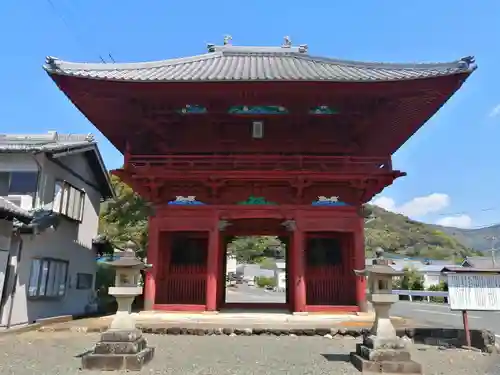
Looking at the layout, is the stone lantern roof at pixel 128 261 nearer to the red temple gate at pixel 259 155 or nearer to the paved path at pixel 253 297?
the red temple gate at pixel 259 155

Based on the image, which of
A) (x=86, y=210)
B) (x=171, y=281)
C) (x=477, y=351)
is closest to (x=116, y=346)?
(x=171, y=281)

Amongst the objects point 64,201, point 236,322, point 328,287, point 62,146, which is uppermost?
point 62,146

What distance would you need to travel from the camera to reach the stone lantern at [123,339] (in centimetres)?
717

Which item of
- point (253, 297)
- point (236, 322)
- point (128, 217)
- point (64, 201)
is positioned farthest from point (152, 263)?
point (253, 297)

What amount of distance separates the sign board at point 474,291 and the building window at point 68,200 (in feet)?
42.9

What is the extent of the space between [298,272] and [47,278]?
9.01 m

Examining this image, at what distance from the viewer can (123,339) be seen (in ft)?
24.4

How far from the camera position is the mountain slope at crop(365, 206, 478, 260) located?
125 m

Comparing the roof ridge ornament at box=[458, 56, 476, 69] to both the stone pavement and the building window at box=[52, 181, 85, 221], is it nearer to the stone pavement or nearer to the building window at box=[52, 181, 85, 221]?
the stone pavement

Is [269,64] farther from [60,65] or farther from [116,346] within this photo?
[116,346]

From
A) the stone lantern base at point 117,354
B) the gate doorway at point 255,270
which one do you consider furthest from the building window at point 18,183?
the gate doorway at point 255,270

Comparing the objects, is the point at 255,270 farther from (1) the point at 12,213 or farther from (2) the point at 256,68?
(1) the point at 12,213

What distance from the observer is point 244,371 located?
23.2 ft

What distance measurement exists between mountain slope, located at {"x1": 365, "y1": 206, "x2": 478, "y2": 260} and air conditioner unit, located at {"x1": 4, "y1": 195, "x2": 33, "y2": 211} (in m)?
107
